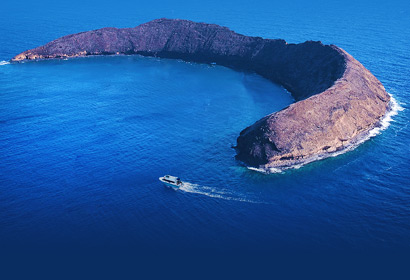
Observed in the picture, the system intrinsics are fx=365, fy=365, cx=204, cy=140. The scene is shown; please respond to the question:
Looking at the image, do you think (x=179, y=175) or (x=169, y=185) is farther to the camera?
(x=179, y=175)

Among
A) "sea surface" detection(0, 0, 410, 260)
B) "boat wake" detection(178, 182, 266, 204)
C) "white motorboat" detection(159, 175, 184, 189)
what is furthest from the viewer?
"white motorboat" detection(159, 175, 184, 189)

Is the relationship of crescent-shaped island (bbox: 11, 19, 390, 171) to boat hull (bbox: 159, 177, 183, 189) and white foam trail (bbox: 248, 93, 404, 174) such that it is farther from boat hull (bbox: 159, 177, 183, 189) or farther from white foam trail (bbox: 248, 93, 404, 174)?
boat hull (bbox: 159, 177, 183, 189)

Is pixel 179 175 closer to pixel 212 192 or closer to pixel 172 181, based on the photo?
pixel 172 181

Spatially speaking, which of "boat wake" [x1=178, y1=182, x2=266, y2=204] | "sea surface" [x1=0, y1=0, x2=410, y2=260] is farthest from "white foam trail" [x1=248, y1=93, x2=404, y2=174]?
"boat wake" [x1=178, y1=182, x2=266, y2=204]

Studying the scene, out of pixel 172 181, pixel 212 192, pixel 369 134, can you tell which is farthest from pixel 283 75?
pixel 172 181

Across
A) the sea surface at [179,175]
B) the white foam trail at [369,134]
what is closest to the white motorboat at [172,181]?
the sea surface at [179,175]

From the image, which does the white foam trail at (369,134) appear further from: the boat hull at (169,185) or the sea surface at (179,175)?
the boat hull at (169,185)
